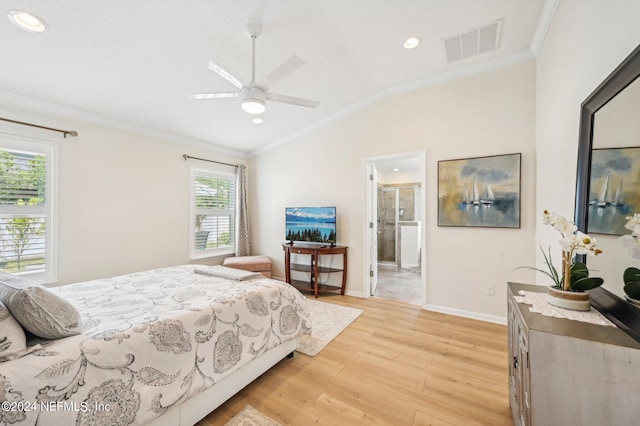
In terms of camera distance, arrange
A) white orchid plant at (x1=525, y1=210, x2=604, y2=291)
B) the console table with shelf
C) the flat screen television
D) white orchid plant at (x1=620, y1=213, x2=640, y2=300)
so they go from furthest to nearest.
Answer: the flat screen television, the console table with shelf, white orchid plant at (x1=525, y1=210, x2=604, y2=291), white orchid plant at (x1=620, y1=213, x2=640, y2=300)

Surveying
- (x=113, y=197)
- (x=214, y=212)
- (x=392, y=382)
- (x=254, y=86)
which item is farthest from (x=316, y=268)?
(x=113, y=197)

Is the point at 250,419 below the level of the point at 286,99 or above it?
below

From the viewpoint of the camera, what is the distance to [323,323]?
2807mm

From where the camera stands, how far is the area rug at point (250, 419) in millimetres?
1458

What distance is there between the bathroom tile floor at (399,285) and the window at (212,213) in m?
2.89

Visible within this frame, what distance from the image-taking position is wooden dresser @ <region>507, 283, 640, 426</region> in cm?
84

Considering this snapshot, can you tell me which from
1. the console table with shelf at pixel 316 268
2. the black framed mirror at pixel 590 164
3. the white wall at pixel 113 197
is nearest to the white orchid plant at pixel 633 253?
the black framed mirror at pixel 590 164

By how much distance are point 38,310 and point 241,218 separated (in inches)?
141

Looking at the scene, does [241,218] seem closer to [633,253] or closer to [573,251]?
[573,251]

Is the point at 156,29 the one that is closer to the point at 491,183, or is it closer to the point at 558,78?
the point at 558,78

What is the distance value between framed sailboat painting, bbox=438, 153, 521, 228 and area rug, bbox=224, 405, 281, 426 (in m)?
2.69

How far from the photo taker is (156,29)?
1975 millimetres

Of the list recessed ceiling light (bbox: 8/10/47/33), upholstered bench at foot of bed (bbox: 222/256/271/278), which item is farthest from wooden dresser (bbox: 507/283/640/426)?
upholstered bench at foot of bed (bbox: 222/256/271/278)

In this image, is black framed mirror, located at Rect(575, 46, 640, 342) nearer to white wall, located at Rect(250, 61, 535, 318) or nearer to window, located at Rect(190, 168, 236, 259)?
white wall, located at Rect(250, 61, 535, 318)
